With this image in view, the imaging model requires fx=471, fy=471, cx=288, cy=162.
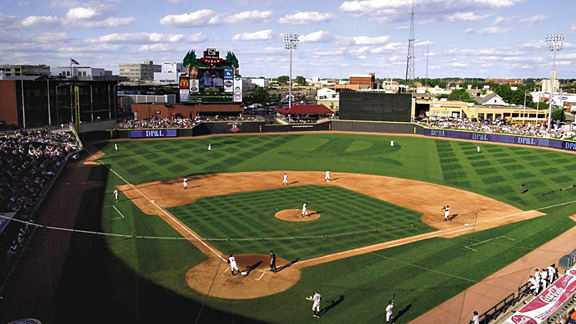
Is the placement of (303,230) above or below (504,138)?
below

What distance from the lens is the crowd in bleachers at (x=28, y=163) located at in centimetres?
3210

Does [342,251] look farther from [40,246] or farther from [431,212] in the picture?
[40,246]

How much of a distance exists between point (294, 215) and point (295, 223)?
6.75 feet

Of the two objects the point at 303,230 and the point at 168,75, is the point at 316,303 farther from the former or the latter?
the point at 168,75

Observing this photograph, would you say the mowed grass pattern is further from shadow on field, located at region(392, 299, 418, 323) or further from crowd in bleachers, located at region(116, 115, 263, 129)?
crowd in bleachers, located at region(116, 115, 263, 129)

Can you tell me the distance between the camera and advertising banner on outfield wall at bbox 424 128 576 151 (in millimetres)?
62969


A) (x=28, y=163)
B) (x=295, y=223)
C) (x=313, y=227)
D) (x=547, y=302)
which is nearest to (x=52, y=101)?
(x=28, y=163)

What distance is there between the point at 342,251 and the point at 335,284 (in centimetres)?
466

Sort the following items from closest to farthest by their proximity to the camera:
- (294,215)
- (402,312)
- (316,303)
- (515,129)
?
1. (316,303)
2. (402,312)
3. (294,215)
4. (515,129)

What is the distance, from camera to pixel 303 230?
31297 millimetres

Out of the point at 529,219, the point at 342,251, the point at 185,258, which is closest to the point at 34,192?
the point at 185,258

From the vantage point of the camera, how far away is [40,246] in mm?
27172

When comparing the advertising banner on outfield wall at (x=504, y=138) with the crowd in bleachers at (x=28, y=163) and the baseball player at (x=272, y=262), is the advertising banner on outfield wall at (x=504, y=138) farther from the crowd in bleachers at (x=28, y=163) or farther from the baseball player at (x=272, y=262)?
the crowd in bleachers at (x=28, y=163)

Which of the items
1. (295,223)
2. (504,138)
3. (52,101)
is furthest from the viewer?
(52,101)
